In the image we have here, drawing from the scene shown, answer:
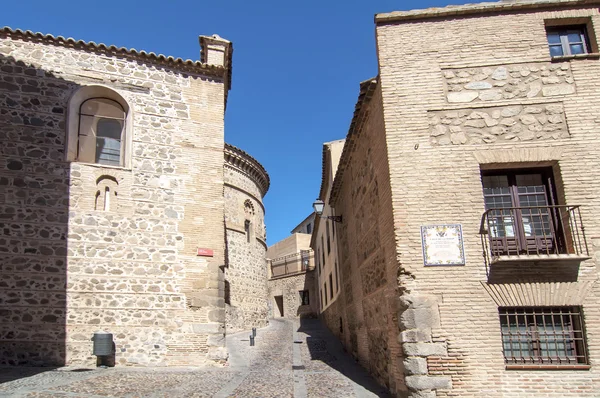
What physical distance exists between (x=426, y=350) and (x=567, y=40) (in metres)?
5.52

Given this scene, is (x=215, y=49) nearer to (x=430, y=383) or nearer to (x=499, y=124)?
(x=499, y=124)

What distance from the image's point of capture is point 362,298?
1020 cm

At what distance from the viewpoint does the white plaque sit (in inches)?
263

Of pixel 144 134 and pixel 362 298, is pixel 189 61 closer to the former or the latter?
pixel 144 134

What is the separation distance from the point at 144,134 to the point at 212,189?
6.58 feet

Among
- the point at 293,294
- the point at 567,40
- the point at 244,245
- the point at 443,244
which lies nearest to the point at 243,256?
the point at 244,245

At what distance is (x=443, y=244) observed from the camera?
6.74 meters

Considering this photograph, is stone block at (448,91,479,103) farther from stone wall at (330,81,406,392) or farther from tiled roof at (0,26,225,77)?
tiled roof at (0,26,225,77)

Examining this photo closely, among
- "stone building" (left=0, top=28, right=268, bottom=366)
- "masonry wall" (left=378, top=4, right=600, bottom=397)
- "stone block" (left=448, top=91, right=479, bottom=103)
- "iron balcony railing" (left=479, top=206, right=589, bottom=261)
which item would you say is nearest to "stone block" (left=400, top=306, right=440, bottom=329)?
"masonry wall" (left=378, top=4, right=600, bottom=397)

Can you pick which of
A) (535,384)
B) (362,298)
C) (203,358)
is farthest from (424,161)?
(203,358)

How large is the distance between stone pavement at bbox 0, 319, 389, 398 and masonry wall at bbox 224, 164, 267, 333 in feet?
26.6

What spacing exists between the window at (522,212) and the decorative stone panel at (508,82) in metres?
1.23

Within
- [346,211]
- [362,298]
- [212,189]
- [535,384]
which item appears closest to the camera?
[535,384]

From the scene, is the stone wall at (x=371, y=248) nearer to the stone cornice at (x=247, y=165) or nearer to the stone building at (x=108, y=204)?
the stone building at (x=108, y=204)
